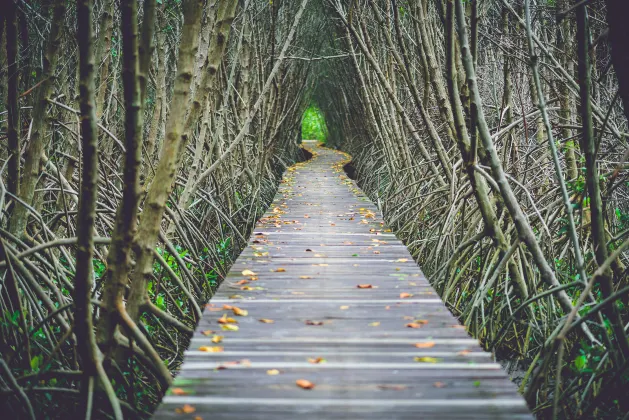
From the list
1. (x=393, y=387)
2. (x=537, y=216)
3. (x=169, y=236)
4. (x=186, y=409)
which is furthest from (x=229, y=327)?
(x=537, y=216)

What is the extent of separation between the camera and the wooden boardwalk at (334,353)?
1647 mm

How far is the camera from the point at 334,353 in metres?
2.04

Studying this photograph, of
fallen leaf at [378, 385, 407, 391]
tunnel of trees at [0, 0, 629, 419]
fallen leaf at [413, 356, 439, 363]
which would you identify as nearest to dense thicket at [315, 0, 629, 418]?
tunnel of trees at [0, 0, 629, 419]

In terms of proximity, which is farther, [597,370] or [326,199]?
[326,199]

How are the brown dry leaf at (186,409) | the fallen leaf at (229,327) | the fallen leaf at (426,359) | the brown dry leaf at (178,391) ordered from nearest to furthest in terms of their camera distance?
the brown dry leaf at (186,409), the brown dry leaf at (178,391), the fallen leaf at (426,359), the fallen leaf at (229,327)

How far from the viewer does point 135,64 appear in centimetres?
201

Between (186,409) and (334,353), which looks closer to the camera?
(186,409)

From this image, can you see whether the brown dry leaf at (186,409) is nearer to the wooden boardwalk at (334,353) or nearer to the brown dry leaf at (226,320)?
the wooden boardwalk at (334,353)

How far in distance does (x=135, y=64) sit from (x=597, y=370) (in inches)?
94.0

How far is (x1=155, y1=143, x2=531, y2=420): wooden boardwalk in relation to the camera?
1.65 meters

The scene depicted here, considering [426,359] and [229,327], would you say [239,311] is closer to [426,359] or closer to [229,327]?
[229,327]

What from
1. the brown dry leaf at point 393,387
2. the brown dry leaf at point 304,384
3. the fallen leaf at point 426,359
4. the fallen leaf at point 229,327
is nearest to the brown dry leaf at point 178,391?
the brown dry leaf at point 304,384

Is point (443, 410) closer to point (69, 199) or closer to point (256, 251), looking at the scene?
point (256, 251)

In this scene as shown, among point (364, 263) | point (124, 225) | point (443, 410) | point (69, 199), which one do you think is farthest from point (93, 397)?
point (69, 199)
